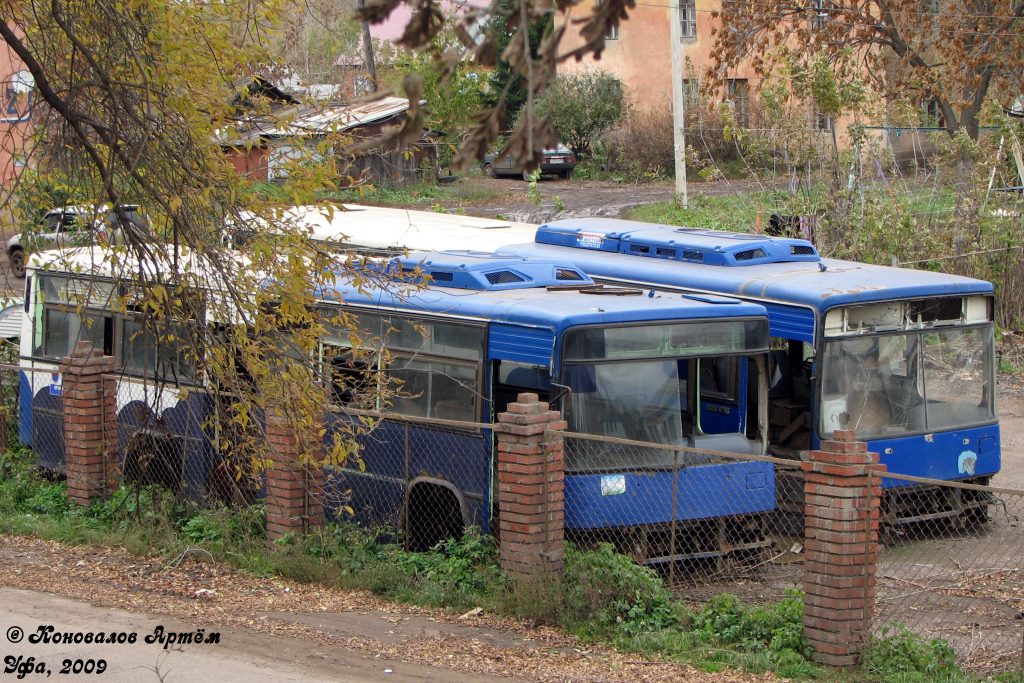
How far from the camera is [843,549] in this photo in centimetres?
763

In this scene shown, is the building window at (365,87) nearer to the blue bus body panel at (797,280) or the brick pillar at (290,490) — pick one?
the blue bus body panel at (797,280)

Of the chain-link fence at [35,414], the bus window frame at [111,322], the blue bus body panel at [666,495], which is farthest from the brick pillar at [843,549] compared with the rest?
the chain-link fence at [35,414]

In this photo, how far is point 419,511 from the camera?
1057 cm

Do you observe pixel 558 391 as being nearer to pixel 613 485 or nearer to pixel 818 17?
pixel 613 485

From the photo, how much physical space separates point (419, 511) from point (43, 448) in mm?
5547

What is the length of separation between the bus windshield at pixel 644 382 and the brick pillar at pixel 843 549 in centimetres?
215

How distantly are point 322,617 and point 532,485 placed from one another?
5.94 ft

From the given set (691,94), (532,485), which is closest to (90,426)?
(532,485)

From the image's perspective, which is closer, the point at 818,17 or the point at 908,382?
the point at 908,382

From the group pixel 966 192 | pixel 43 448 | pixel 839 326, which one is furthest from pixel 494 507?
pixel 966 192

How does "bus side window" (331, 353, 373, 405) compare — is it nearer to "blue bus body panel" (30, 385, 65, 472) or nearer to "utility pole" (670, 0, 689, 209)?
"blue bus body panel" (30, 385, 65, 472)

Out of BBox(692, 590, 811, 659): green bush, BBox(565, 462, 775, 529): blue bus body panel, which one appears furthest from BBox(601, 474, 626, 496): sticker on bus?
BBox(692, 590, 811, 659): green bush

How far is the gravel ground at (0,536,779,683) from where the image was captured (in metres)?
7.91

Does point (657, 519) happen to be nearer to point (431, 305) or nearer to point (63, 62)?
point (431, 305)
